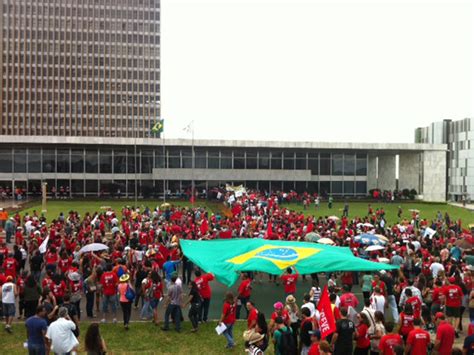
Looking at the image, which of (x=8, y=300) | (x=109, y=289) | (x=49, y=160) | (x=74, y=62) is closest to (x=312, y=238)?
(x=109, y=289)

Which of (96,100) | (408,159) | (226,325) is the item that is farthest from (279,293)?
(96,100)

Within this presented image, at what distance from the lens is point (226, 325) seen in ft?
35.4

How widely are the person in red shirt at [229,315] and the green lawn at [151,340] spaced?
0.84 feet

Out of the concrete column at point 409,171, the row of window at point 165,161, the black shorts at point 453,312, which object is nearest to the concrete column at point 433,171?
the concrete column at point 409,171

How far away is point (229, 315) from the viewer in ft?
35.1

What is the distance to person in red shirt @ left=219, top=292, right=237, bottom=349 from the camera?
1058 cm

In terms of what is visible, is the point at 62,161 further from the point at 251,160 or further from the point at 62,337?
the point at 62,337

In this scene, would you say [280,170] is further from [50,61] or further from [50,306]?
[50,61]

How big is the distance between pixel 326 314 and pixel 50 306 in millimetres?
5701

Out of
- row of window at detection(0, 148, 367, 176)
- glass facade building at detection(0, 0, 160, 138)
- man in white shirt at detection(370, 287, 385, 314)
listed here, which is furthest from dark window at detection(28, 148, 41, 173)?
glass facade building at detection(0, 0, 160, 138)

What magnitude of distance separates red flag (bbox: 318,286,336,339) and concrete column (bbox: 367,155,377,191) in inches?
2328

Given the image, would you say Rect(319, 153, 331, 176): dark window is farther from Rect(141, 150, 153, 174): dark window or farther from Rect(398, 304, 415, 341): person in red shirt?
Rect(398, 304, 415, 341): person in red shirt

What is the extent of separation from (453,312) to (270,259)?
16.6 ft

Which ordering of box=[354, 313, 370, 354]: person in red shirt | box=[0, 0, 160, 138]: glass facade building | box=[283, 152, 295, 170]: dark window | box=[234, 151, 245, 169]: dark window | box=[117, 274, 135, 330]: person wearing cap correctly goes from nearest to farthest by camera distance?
box=[354, 313, 370, 354]: person in red shirt → box=[117, 274, 135, 330]: person wearing cap → box=[234, 151, 245, 169]: dark window → box=[283, 152, 295, 170]: dark window → box=[0, 0, 160, 138]: glass facade building
